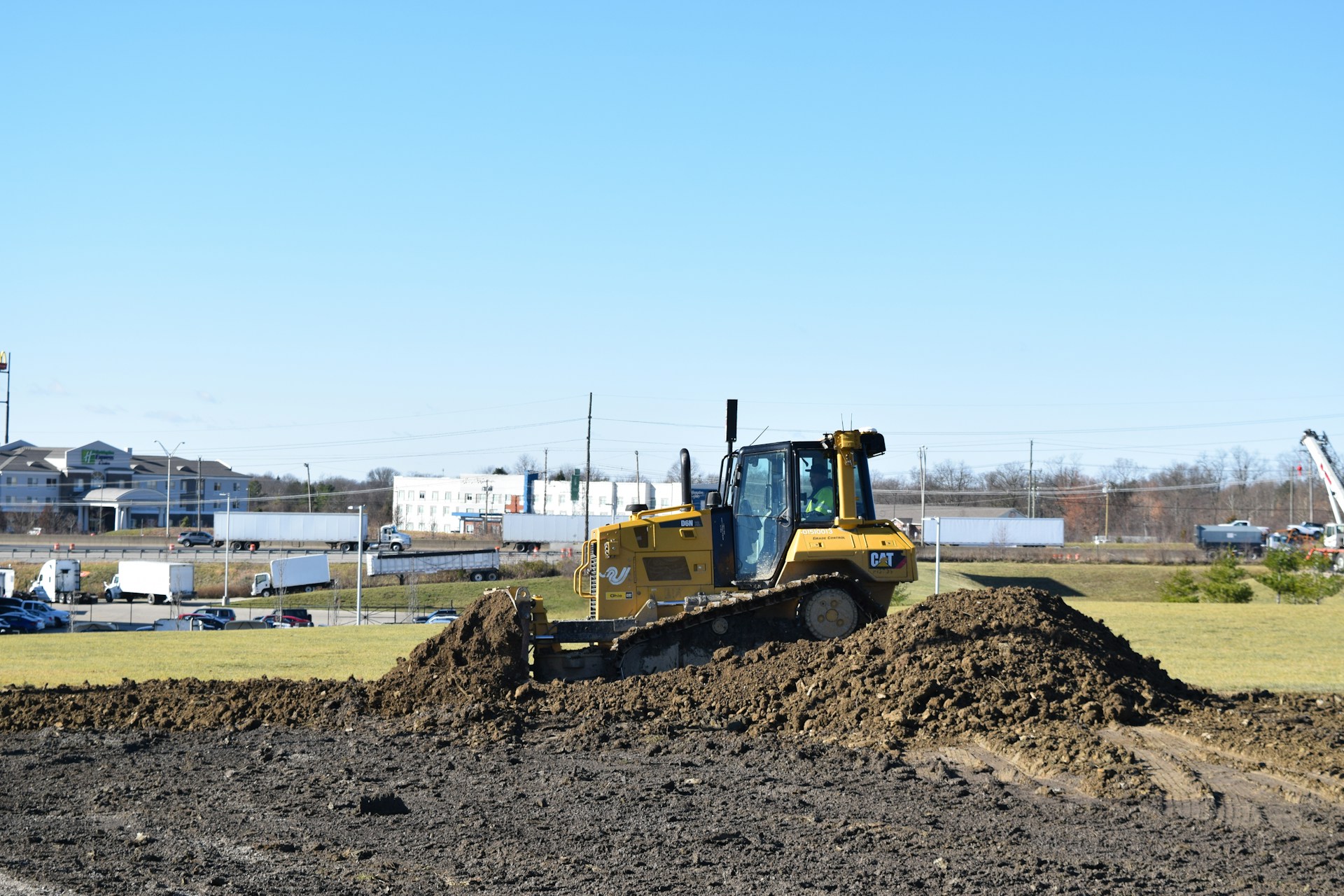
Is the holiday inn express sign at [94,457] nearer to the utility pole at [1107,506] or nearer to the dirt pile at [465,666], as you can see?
the utility pole at [1107,506]

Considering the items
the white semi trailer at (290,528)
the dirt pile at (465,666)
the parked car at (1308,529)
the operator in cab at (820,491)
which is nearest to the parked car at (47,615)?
the white semi trailer at (290,528)

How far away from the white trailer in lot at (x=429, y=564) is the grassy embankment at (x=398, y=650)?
72.7 feet

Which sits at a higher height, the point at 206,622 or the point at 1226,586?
the point at 1226,586

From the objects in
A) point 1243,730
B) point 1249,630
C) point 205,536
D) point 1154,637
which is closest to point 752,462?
point 1243,730

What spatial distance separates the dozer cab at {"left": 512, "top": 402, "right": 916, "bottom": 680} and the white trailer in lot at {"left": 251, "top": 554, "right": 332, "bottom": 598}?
158ft

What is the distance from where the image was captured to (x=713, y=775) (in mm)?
10422

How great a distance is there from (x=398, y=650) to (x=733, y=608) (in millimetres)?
14422

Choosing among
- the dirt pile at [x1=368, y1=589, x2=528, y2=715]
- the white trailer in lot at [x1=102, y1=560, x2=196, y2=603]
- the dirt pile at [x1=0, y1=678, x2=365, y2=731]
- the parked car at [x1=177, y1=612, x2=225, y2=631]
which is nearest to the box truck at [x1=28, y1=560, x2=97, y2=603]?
the white trailer in lot at [x1=102, y1=560, x2=196, y2=603]

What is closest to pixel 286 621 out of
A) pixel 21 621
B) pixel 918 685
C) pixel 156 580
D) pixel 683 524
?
pixel 21 621

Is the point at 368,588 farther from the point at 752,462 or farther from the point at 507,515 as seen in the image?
the point at 752,462

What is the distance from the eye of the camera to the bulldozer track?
14.3 meters

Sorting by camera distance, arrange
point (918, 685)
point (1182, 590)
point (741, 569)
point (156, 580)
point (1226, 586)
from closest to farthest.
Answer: point (918, 685)
point (741, 569)
point (1226, 586)
point (1182, 590)
point (156, 580)

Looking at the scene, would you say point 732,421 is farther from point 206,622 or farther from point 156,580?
point 156,580

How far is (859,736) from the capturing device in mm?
11656
